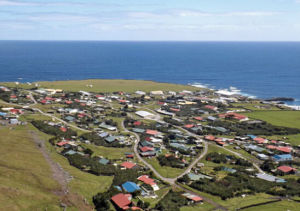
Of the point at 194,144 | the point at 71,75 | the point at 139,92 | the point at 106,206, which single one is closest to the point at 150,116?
the point at 194,144

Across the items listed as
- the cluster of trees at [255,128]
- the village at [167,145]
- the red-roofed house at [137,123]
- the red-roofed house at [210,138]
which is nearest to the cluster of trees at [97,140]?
the village at [167,145]

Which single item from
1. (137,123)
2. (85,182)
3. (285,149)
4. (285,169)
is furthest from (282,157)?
(85,182)

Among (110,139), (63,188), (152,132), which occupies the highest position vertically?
(152,132)

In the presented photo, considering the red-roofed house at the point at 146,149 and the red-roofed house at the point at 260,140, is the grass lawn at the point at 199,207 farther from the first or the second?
the red-roofed house at the point at 260,140

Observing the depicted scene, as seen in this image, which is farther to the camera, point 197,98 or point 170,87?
point 170,87

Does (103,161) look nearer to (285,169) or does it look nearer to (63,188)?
(63,188)

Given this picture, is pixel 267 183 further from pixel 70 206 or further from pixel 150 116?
pixel 150 116
